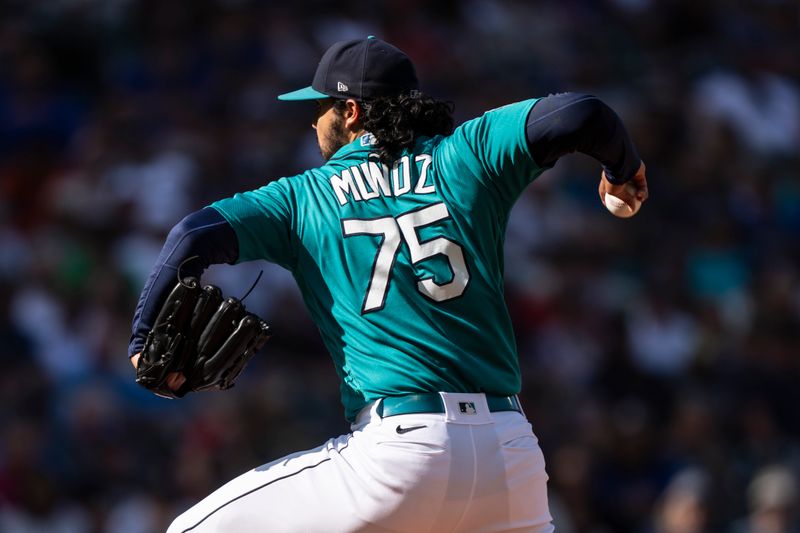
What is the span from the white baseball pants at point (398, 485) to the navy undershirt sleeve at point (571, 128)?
691mm

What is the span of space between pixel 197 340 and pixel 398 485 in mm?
667

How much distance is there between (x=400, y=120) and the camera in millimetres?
3621

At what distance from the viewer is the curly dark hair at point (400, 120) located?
357 cm

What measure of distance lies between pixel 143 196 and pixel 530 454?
627 cm

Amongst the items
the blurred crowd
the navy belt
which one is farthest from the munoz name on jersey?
the blurred crowd

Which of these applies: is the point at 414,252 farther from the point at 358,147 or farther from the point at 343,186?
the point at 358,147

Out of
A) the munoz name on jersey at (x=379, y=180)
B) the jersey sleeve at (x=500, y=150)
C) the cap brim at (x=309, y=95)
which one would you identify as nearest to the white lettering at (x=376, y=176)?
the munoz name on jersey at (x=379, y=180)

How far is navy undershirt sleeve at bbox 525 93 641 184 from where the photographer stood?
3322mm

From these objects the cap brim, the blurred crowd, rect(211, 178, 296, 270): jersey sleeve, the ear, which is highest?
the cap brim

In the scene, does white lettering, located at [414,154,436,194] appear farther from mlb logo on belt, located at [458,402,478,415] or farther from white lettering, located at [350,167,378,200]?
mlb logo on belt, located at [458,402,478,415]

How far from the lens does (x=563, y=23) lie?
12.1 m

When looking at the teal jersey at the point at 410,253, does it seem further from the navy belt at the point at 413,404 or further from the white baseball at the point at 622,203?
the white baseball at the point at 622,203

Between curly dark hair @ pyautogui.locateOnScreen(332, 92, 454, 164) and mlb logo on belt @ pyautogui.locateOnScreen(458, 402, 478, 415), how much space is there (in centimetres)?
73

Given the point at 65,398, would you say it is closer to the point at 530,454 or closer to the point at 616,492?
the point at 616,492
